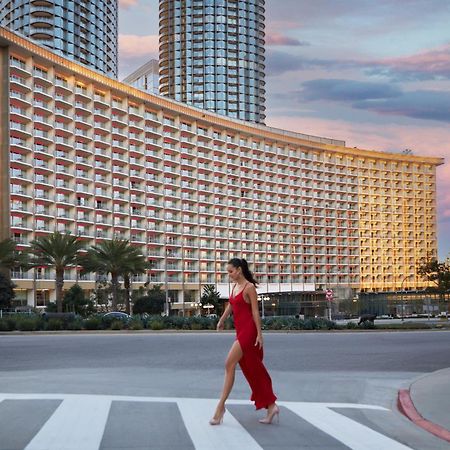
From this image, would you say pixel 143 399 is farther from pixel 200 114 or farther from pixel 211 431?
pixel 200 114

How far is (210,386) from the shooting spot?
1273cm

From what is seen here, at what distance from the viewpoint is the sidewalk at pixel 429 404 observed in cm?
871

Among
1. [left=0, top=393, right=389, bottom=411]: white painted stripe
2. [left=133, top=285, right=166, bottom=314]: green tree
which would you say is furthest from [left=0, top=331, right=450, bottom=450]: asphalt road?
[left=133, top=285, right=166, bottom=314]: green tree

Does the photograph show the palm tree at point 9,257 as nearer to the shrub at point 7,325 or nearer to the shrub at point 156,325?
the shrub at point 7,325

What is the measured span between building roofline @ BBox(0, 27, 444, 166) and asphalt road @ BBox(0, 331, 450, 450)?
76.1 metres

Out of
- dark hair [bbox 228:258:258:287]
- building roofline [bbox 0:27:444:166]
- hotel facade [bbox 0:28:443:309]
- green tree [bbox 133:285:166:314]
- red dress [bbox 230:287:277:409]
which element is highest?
building roofline [bbox 0:27:444:166]

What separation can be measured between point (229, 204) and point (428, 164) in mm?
59116

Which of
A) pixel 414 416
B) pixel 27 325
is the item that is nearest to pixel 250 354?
pixel 414 416

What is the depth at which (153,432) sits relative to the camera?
7.96m

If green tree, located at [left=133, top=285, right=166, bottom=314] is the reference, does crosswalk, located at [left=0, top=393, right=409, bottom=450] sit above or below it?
above

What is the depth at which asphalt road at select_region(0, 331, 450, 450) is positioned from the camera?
7949mm

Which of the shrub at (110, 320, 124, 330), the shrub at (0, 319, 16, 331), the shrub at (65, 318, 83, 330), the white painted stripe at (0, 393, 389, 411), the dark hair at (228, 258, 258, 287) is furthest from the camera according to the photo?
the shrub at (65, 318, 83, 330)

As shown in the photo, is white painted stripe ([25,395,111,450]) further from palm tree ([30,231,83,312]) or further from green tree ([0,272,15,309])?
green tree ([0,272,15,309])

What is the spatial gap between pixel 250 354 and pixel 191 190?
110m
